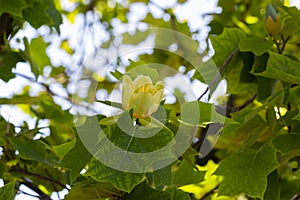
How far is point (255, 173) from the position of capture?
1.11 m

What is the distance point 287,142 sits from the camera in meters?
1.13

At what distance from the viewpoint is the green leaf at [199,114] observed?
3.05 feet

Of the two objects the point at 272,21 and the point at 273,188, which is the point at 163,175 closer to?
the point at 273,188

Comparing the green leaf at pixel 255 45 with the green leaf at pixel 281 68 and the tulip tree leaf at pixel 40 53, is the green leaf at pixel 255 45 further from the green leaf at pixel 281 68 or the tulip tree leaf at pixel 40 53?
the tulip tree leaf at pixel 40 53

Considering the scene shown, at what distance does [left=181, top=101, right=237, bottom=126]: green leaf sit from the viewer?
0.93m

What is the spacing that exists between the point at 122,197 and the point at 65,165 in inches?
4.5

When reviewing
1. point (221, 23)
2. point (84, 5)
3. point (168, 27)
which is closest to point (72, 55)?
point (84, 5)

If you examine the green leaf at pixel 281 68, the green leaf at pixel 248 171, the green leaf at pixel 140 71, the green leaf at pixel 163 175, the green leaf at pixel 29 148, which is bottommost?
the green leaf at pixel 248 171

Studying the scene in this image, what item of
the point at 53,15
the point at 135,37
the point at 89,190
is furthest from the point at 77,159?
the point at 135,37

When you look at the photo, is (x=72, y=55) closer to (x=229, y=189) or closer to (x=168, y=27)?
(x=168, y=27)

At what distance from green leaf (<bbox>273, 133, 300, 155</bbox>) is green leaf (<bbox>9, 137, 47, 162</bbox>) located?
48 centimetres

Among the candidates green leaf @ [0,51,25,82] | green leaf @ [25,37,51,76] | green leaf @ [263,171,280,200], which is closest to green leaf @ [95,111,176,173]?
green leaf @ [263,171,280,200]

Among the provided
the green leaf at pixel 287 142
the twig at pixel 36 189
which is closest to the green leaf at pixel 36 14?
the twig at pixel 36 189

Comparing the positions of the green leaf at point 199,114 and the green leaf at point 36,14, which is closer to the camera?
the green leaf at point 199,114
